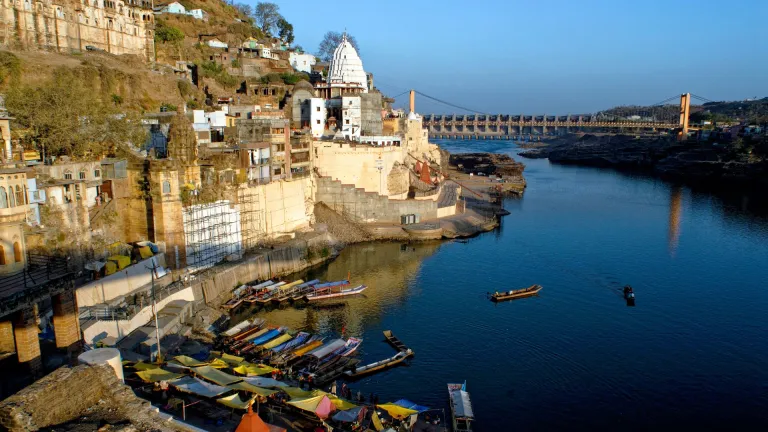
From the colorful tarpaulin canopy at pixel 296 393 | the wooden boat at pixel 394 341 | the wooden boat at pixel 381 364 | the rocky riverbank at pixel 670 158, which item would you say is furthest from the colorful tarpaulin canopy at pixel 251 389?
the rocky riverbank at pixel 670 158

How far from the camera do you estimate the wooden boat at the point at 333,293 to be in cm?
2073

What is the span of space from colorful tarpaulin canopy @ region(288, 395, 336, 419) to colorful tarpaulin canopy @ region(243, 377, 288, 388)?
1083 millimetres

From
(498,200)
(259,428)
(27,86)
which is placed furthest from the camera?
(498,200)

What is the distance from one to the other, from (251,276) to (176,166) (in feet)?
17.3

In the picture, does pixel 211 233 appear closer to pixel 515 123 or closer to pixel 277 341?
pixel 277 341

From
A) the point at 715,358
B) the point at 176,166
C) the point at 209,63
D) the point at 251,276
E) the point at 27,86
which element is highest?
the point at 209,63

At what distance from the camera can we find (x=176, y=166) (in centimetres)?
1877

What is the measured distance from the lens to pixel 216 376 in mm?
12688

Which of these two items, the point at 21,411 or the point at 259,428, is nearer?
the point at 21,411

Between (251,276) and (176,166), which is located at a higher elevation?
(176,166)

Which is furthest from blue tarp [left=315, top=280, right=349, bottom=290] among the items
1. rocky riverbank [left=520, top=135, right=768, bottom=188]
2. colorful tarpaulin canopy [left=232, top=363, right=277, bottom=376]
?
rocky riverbank [left=520, top=135, right=768, bottom=188]

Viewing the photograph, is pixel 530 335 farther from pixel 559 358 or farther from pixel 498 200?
pixel 498 200

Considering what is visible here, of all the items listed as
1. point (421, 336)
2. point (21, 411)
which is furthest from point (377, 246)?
point (21, 411)

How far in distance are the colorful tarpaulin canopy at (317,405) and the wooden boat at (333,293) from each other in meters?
8.61
